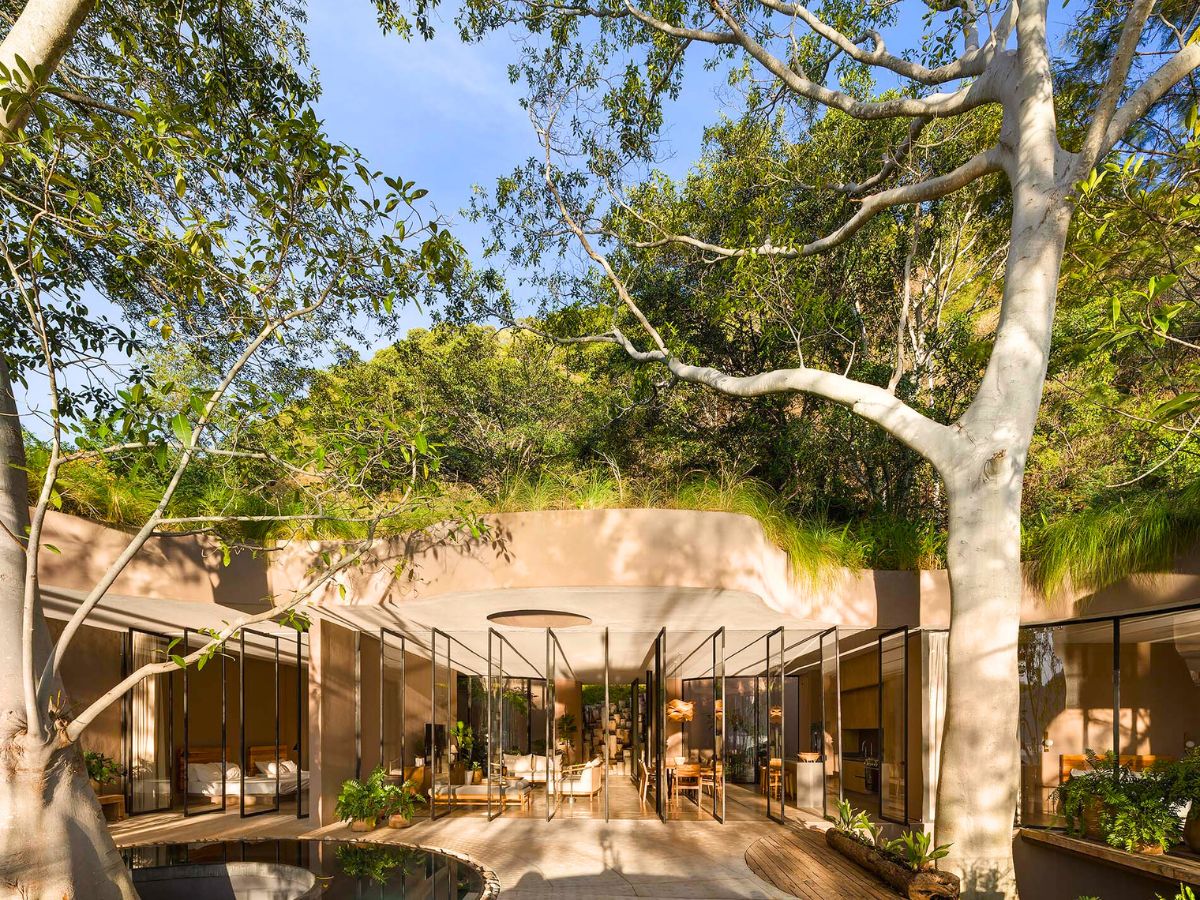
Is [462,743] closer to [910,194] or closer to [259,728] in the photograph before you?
[259,728]

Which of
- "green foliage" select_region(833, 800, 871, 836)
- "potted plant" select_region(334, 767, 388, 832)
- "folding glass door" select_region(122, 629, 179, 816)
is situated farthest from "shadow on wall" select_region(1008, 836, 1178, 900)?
"folding glass door" select_region(122, 629, 179, 816)

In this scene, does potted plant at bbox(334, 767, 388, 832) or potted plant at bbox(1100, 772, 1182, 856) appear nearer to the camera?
potted plant at bbox(1100, 772, 1182, 856)

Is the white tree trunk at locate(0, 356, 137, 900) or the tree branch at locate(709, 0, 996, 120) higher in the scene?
the tree branch at locate(709, 0, 996, 120)

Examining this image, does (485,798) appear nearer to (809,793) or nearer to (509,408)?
(809,793)

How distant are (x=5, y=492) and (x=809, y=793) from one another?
1339cm

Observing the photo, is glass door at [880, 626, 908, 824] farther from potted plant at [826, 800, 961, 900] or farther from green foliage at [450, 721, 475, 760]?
green foliage at [450, 721, 475, 760]

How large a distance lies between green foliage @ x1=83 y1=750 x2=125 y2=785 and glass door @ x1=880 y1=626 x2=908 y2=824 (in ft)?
38.9

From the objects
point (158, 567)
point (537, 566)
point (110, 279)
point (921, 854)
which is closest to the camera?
point (921, 854)

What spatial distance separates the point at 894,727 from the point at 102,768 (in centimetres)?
1398

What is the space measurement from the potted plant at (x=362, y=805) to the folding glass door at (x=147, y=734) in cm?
436

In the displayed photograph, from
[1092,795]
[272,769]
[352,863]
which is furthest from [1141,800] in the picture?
[272,769]

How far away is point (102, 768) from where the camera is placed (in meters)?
12.3

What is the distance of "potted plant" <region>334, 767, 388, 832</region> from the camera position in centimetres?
1108

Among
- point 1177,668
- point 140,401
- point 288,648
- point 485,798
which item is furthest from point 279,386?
point 1177,668
